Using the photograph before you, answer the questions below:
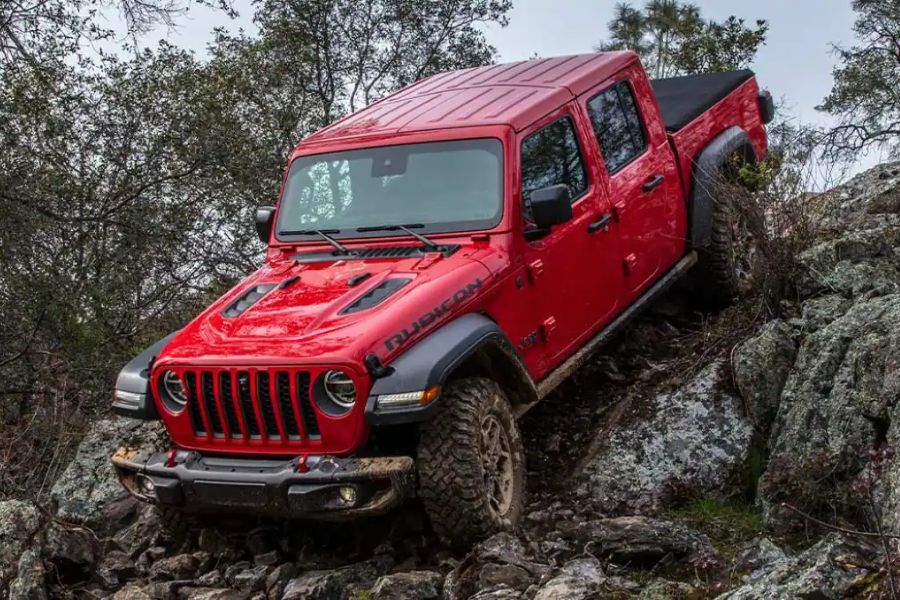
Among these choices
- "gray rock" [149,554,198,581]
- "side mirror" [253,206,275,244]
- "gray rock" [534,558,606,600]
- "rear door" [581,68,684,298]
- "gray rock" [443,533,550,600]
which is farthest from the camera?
"rear door" [581,68,684,298]

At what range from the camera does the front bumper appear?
193 inches

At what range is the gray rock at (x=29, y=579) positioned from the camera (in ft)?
17.2

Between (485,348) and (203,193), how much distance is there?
22.7 feet

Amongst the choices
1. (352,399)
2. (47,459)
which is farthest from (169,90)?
(352,399)

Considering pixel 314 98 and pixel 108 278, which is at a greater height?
pixel 314 98

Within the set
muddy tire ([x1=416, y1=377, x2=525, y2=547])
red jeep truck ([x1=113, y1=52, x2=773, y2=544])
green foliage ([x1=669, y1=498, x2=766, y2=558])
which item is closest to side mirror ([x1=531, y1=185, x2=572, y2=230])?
red jeep truck ([x1=113, y1=52, x2=773, y2=544])

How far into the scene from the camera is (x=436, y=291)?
5.36 m

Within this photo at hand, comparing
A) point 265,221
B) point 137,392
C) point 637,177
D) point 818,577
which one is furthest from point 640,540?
point 265,221

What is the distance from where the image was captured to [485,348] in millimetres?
5480

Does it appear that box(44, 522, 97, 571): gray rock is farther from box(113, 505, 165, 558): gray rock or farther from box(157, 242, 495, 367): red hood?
box(157, 242, 495, 367): red hood

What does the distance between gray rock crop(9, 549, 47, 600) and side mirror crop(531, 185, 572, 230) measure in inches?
119

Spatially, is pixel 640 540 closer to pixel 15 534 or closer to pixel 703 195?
pixel 15 534

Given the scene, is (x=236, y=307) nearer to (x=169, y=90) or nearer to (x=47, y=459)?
(x=47, y=459)

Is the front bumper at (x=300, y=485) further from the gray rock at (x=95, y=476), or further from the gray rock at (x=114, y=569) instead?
the gray rock at (x=95, y=476)
